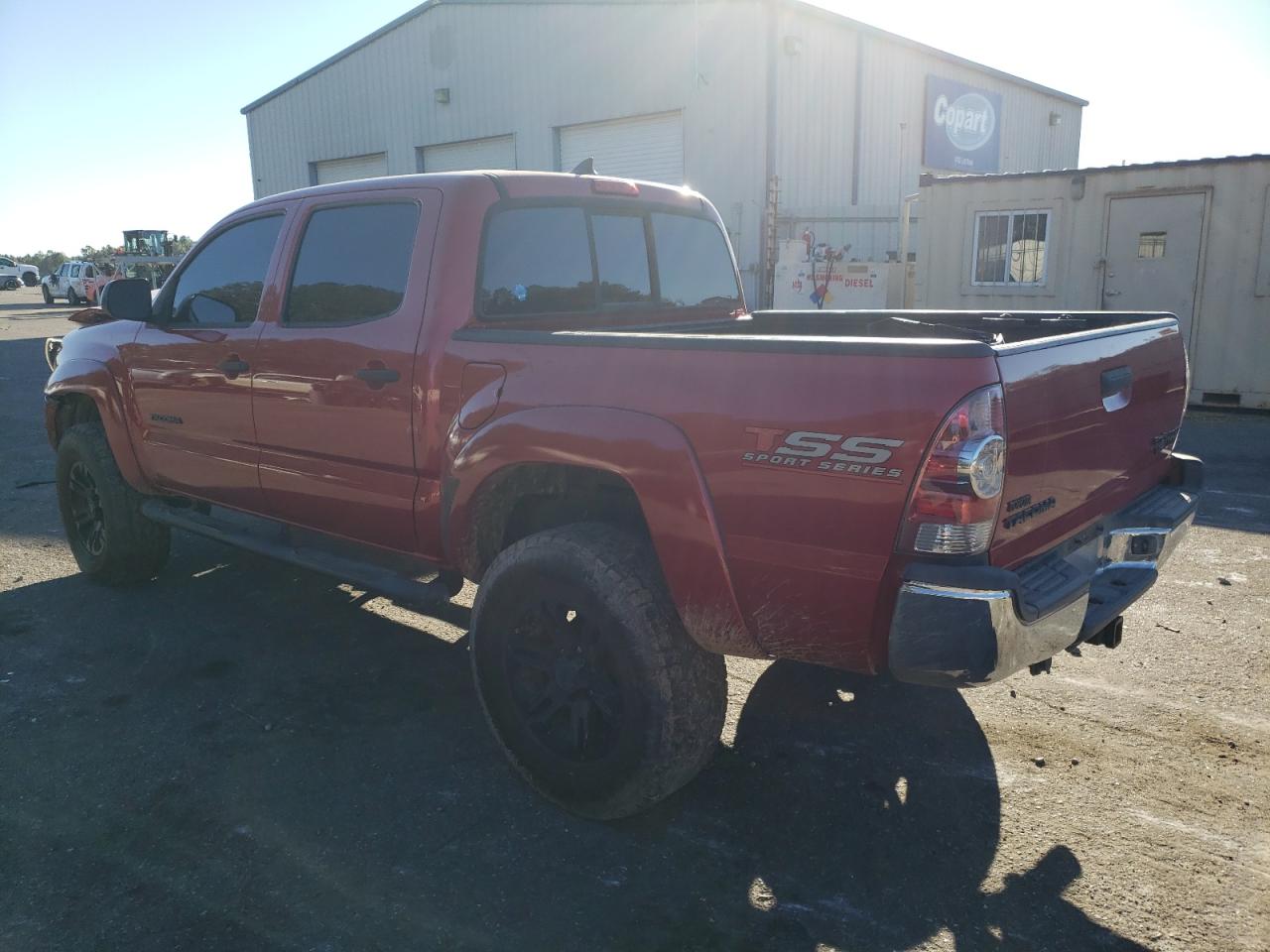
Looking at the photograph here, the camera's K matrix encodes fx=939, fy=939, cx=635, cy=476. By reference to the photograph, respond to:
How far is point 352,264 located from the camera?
3.66 m

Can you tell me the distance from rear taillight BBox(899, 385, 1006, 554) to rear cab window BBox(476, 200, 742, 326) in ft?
5.76

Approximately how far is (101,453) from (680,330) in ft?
10.6

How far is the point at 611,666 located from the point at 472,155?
1934cm

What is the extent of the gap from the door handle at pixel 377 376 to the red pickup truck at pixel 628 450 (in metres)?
0.02

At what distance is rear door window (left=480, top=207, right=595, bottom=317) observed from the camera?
3.40 meters

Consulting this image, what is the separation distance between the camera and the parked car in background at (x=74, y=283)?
35.2 metres

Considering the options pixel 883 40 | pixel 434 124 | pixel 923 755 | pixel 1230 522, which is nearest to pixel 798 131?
pixel 883 40

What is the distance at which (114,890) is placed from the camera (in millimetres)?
2623

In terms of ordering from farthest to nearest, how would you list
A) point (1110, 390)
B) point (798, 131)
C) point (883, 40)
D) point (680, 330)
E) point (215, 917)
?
point (883, 40) → point (798, 131) → point (680, 330) → point (1110, 390) → point (215, 917)

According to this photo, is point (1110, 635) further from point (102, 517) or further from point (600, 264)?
point (102, 517)

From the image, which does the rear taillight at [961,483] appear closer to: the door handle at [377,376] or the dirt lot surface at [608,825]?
the dirt lot surface at [608,825]

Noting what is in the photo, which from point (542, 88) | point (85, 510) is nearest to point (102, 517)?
point (85, 510)

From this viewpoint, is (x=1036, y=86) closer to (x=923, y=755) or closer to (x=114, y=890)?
(x=923, y=755)

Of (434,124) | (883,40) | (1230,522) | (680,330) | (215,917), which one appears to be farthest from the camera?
(434,124)
